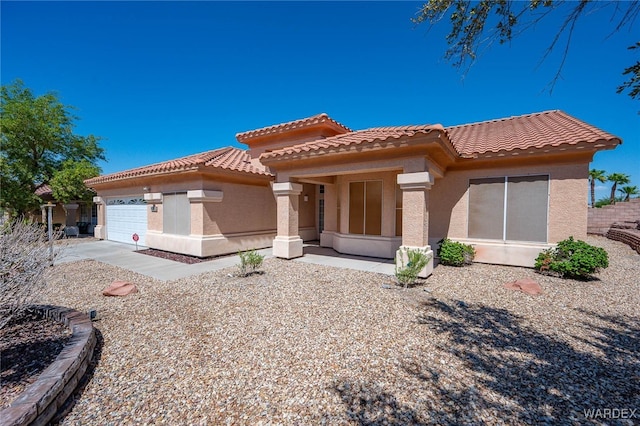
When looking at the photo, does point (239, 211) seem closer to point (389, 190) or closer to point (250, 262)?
point (250, 262)

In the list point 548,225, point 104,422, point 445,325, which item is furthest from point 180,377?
point 548,225

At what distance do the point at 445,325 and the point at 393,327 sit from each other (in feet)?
3.23

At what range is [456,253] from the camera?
9297mm

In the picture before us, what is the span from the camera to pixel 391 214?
10734 millimetres

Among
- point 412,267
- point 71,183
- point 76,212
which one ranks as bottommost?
point 412,267

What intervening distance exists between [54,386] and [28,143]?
2321cm

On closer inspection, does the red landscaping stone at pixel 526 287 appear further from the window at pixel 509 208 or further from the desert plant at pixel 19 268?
the desert plant at pixel 19 268

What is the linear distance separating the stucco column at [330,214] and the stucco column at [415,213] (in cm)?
497

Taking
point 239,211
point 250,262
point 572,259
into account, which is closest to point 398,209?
point 572,259

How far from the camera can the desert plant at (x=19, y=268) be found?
3.74 m

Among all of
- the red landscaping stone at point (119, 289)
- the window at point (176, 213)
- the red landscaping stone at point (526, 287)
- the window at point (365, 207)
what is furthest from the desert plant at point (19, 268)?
the red landscaping stone at point (526, 287)

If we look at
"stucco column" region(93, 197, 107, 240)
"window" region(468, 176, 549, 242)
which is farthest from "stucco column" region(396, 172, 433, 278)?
"stucco column" region(93, 197, 107, 240)

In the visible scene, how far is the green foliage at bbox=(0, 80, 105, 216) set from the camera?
1655 cm

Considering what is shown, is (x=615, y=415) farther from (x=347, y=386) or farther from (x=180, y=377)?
(x=180, y=377)
